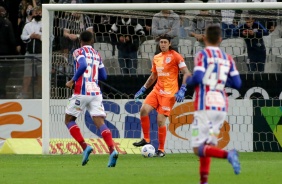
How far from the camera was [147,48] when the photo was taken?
19.0 metres

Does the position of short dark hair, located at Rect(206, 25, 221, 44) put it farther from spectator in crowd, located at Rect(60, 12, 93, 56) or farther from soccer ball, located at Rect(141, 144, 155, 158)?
spectator in crowd, located at Rect(60, 12, 93, 56)

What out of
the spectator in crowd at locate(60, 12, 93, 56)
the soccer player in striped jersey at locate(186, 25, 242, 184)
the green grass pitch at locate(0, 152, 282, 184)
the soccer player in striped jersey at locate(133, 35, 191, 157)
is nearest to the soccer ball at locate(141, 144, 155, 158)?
the green grass pitch at locate(0, 152, 282, 184)

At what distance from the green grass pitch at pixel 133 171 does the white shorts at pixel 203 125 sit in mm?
1288

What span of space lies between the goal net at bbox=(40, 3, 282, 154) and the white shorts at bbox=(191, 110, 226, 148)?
8.73m

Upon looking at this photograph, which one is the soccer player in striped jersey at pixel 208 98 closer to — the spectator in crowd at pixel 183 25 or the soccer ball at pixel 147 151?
the soccer ball at pixel 147 151

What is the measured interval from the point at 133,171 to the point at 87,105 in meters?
2.22

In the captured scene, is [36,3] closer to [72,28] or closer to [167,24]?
[72,28]

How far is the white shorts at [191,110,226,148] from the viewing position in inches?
371

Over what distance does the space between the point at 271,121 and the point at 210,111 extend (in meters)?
9.16

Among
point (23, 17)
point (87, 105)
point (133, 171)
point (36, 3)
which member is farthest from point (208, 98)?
point (36, 3)

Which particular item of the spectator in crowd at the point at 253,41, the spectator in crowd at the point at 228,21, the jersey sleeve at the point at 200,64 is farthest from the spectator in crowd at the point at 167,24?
the jersey sleeve at the point at 200,64

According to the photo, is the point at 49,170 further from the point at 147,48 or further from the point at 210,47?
the point at 147,48

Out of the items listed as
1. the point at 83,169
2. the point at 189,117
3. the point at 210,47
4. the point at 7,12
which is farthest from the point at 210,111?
the point at 7,12

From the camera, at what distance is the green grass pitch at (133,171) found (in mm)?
10969
